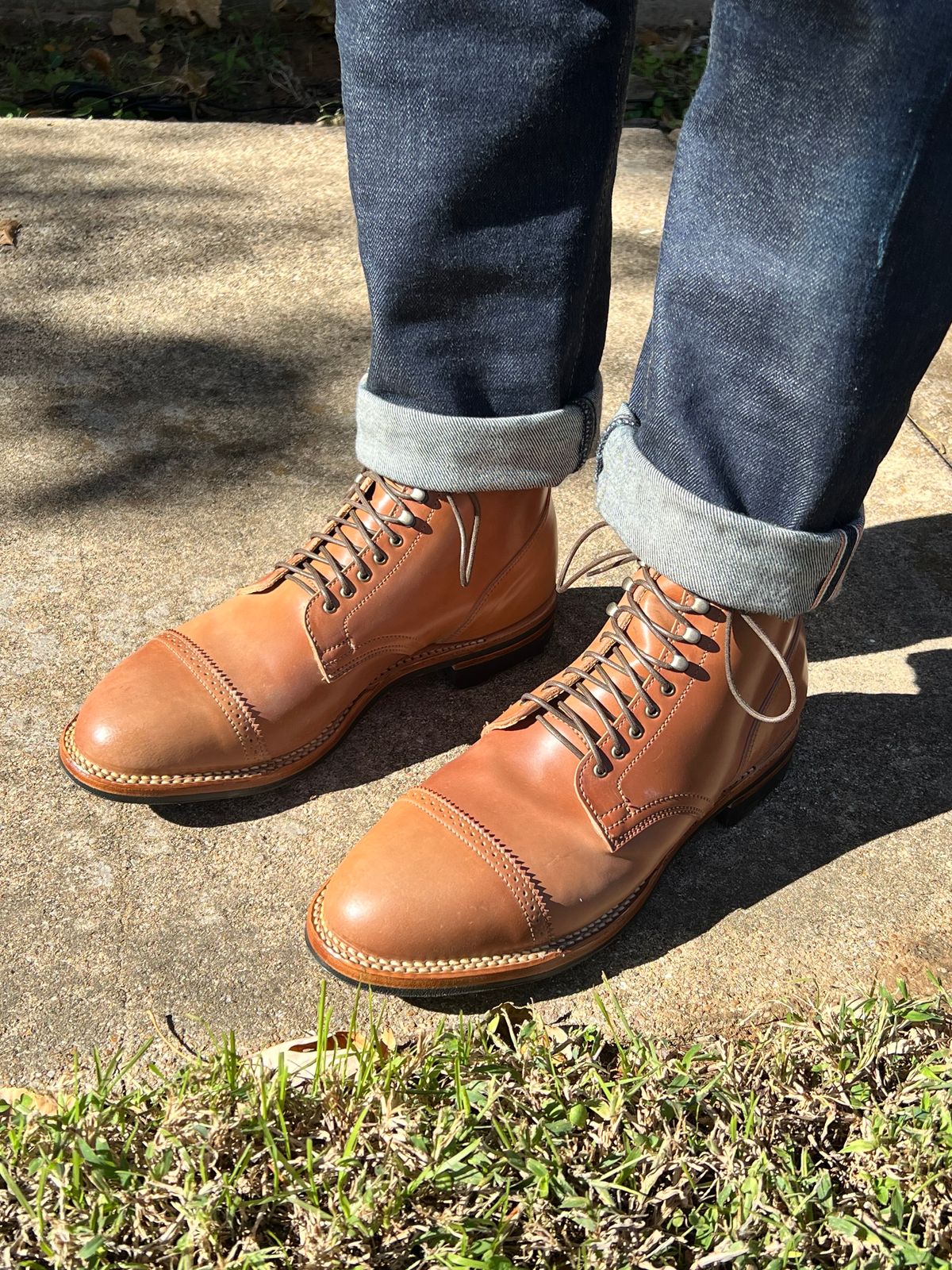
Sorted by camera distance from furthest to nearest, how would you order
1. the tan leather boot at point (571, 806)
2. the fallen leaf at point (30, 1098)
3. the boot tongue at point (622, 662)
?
the boot tongue at point (622, 662), the tan leather boot at point (571, 806), the fallen leaf at point (30, 1098)

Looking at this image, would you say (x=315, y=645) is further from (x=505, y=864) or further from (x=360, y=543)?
(x=505, y=864)

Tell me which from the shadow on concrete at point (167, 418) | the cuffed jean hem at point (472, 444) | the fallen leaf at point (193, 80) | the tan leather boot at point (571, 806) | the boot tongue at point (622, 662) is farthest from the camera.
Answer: the fallen leaf at point (193, 80)

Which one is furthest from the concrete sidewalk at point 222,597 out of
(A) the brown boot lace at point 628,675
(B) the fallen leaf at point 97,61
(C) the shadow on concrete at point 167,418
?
(B) the fallen leaf at point 97,61

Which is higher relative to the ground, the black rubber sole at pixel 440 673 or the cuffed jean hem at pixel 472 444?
the cuffed jean hem at pixel 472 444

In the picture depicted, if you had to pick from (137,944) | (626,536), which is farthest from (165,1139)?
(626,536)

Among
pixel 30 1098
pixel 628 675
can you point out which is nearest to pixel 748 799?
pixel 628 675

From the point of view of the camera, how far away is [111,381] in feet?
7.22

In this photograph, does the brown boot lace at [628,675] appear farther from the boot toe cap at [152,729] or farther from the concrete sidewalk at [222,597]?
the boot toe cap at [152,729]

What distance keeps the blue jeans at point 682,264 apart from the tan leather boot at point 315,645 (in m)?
0.08

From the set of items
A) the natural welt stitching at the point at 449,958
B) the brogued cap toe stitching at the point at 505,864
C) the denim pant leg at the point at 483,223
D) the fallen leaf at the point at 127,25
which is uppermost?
the denim pant leg at the point at 483,223

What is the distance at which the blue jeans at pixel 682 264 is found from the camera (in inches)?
39.0

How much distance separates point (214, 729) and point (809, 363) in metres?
0.76

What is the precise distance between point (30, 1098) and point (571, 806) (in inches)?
23.6

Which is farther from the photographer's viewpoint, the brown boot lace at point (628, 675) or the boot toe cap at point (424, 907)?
the brown boot lace at point (628, 675)
